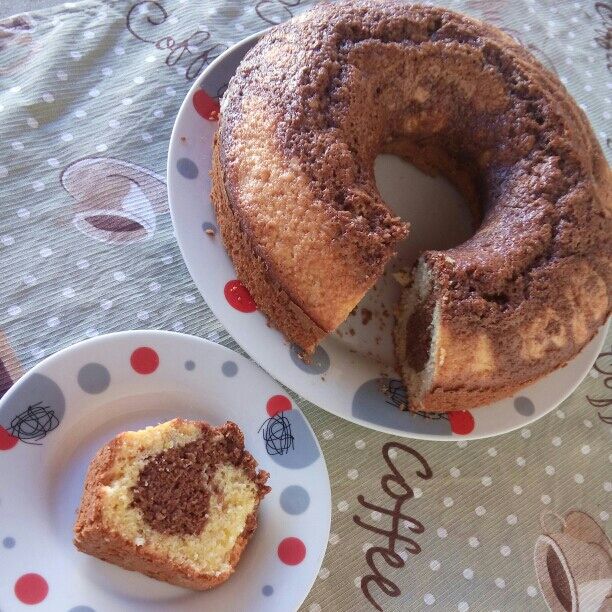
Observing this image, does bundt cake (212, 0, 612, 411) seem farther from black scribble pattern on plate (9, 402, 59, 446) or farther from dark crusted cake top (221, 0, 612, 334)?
black scribble pattern on plate (9, 402, 59, 446)

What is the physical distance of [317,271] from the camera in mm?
1412

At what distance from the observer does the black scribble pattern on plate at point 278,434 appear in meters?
1.46

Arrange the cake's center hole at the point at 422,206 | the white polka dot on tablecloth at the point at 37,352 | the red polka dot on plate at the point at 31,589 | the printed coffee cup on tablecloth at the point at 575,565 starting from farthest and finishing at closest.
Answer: the cake's center hole at the point at 422,206 < the printed coffee cup on tablecloth at the point at 575,565 < the white polka dot on tablecloth at the point at 37,352 < the red polka dot on plate at the point at 31,589

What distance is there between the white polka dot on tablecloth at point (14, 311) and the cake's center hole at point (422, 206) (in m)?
0.98

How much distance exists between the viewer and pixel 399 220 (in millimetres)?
1468

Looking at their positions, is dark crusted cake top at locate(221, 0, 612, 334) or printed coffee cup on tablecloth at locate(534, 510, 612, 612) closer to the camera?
dark crusted cake top at locate(221, 0, 612, 334)

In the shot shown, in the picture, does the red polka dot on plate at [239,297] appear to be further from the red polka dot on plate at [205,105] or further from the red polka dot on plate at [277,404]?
the red polka dot on plate at [205,105]

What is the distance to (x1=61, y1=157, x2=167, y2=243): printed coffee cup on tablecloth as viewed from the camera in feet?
5.41

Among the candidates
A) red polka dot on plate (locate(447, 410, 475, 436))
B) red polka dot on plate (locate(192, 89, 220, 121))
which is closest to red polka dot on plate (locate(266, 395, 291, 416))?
red polka dot on plate (locate(447, 410, 475, 436))

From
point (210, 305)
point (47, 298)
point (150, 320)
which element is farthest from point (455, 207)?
point (47, 298)

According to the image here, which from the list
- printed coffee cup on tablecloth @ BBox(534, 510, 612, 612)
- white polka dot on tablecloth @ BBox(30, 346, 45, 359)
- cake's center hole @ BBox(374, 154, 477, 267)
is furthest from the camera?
cake's center hole @ BBox(374, 154, 477, 267)

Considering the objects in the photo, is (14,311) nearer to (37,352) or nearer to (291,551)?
(37,352)

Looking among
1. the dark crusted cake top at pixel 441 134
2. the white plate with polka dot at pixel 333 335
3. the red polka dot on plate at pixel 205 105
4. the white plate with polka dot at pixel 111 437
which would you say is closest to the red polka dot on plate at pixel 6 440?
the white plate with polka dot at pixel 111 437

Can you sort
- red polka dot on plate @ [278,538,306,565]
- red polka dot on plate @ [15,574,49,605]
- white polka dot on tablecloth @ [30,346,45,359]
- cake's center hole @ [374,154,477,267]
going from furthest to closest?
1. cake's center hole @ [374,154,477,267]
2. white polka dot on tablecloth @ [30,346,45,359]
3. red polka dot on plate @ [278,538,306,565]
4. red polka dot on plate @ [15,574,49,605]
